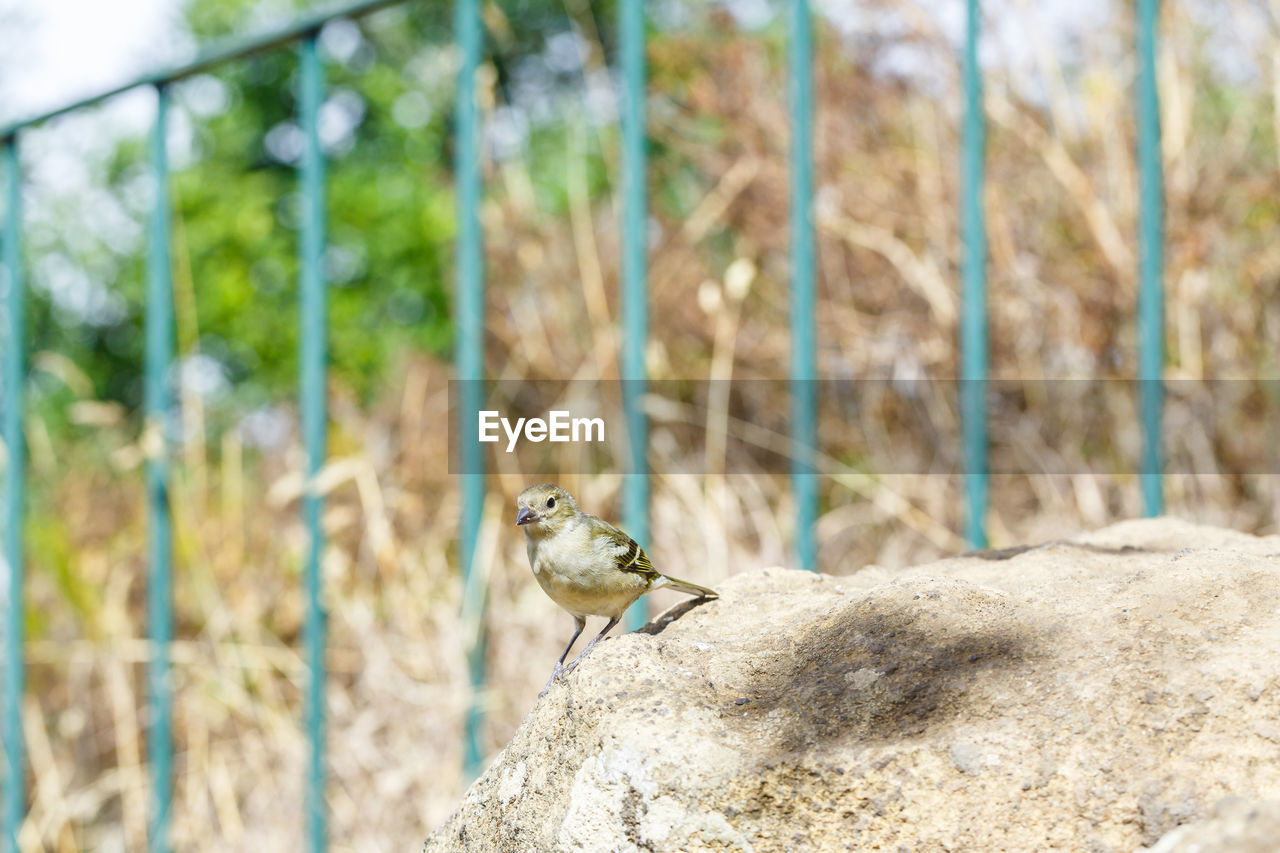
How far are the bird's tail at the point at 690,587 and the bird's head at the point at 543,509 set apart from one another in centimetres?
Result: 14

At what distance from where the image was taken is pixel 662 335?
3779mm

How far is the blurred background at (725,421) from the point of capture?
2.94 metres

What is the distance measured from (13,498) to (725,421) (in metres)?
1.87

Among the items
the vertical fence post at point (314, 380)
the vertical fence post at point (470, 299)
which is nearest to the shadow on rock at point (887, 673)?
the vertical fence post at point (470, 299)

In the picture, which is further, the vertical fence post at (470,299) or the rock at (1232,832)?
the vertical fence post at (470,299)

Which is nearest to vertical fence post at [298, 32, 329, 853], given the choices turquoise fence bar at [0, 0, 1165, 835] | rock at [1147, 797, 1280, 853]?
turquoise fence bar at [0, 0, 1165, 835]

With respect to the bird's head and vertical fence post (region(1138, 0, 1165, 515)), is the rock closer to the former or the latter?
the bird's head

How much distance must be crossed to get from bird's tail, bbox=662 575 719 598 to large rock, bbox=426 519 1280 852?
0.06 m

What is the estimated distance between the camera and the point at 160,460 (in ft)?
9.18

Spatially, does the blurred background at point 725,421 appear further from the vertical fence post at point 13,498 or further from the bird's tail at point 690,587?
the bird's tail at point 690,587

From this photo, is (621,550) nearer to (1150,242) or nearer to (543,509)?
(543,509)

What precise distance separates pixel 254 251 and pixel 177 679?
404cm

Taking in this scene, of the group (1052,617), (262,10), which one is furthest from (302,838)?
(262,10)

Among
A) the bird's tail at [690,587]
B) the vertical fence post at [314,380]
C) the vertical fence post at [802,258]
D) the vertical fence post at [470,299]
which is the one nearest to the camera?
the bird's tail at [690,587]
